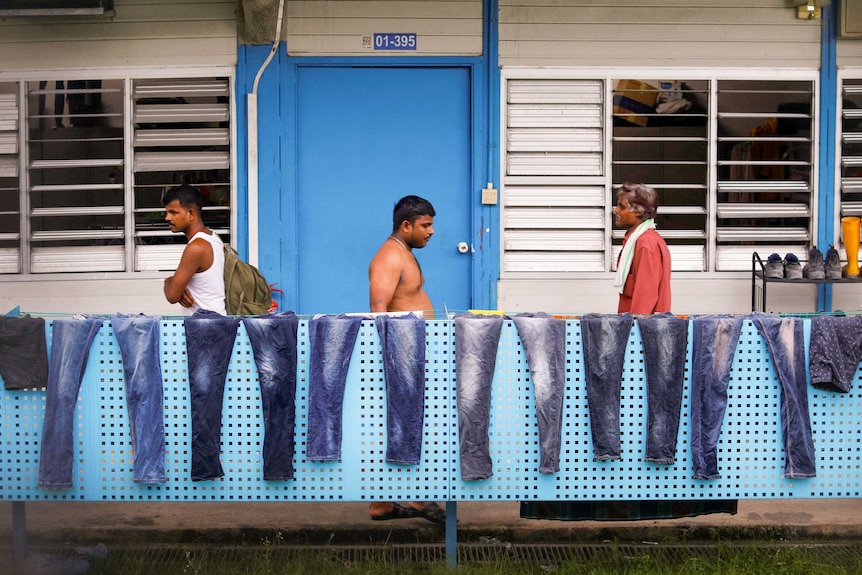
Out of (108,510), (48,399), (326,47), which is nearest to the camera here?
(48,399)

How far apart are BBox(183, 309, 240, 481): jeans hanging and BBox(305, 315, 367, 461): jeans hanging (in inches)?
17.7

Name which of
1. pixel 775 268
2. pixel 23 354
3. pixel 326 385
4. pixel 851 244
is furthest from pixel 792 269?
pixel 23 354

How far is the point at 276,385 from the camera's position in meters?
5.24

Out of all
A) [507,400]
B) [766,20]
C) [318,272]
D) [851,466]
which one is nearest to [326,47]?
[318,272]

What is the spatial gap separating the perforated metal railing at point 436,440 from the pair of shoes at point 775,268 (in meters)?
3.17

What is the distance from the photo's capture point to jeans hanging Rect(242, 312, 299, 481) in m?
5.24

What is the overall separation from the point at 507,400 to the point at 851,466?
1.88 meters

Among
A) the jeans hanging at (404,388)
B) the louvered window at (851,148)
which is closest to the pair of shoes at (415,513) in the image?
the jeans hanging at (404,388)

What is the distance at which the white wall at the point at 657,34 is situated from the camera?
8.77m

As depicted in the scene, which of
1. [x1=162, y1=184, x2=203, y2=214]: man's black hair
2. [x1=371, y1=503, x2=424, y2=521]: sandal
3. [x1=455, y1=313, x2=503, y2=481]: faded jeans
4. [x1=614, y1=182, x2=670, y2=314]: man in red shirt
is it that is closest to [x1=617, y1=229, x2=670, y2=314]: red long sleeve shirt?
[x1=614, y1=182, x2=670, y2=314]: man in red shirt

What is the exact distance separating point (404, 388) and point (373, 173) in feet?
12.7

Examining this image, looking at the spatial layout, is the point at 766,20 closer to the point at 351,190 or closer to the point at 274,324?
the point at 351,190

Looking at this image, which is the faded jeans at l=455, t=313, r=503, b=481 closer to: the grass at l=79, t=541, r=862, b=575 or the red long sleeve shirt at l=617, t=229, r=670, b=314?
the grass at l=79, t=541, r=862, b=575

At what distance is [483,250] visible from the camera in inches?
347
